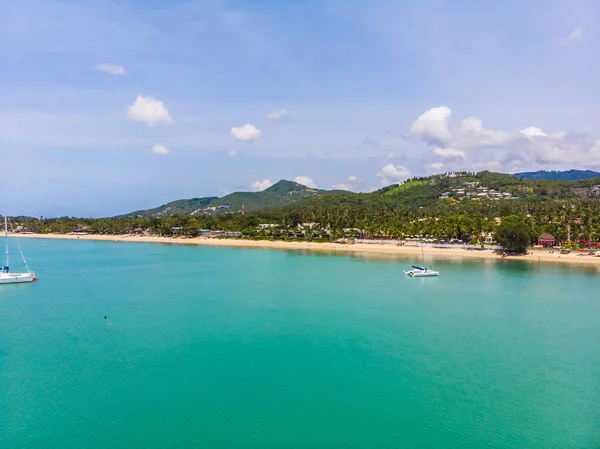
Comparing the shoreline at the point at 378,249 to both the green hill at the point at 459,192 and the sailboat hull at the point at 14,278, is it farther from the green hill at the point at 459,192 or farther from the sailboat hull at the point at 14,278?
the sailboat hull at the point at 14,278

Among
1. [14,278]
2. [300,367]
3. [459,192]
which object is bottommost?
[300,367]

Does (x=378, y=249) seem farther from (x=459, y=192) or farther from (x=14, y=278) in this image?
(x=459, y=192)

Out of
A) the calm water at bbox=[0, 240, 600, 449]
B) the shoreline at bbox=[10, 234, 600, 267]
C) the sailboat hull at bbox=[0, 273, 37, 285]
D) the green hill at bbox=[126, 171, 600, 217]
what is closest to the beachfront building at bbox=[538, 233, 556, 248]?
the shoreline at bbox=[10, 234, 600, 267]

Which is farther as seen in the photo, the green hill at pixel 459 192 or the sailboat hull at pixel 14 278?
Result: the green hill at pixel 459 192

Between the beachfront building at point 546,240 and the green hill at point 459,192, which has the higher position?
the green hill at point 459,192

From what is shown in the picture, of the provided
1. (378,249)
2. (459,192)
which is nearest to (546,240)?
(378,249)

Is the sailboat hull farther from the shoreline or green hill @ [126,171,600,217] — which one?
green hill @ [126,171,600,217]

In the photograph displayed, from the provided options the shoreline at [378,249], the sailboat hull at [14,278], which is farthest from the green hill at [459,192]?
the sailboat hull at [14,278]
